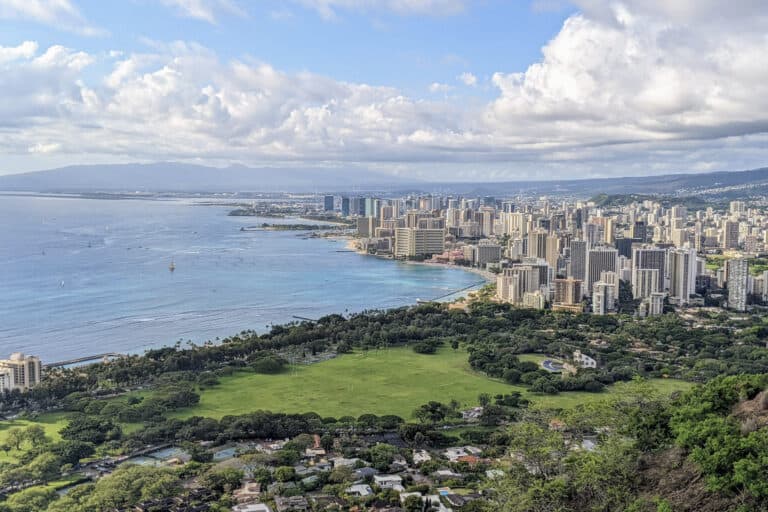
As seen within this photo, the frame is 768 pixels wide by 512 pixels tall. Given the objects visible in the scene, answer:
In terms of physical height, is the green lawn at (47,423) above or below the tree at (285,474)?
below

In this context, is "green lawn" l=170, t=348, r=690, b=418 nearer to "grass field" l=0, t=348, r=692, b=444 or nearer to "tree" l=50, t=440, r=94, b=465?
"grass field" l=0, t=348, r=692, b=444

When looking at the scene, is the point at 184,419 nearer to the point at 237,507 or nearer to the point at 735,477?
the point at 237,507

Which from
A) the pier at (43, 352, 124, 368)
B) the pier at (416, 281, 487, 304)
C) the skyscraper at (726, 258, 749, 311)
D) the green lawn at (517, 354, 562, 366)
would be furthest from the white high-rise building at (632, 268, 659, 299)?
the pier at (43, 352, 124, 368)

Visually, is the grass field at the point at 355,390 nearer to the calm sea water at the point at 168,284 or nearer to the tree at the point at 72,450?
the tree at the point at 72,450

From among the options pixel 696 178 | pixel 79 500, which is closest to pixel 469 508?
pixel 79 500

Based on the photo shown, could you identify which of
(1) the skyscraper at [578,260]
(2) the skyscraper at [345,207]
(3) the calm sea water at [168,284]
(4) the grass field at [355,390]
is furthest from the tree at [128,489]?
(2) the skyscraper at [345,207]

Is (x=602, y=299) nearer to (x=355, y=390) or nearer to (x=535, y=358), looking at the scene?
(x=535, y=358)
